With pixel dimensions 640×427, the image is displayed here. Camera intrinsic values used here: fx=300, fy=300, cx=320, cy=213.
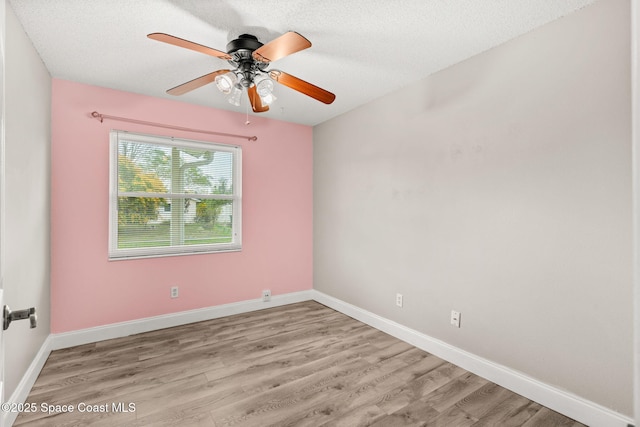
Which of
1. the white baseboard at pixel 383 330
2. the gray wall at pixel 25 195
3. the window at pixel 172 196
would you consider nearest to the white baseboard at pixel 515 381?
the white baseboard at pixel 383 330

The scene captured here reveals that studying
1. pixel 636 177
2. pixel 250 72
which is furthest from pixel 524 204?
pixel 250 72

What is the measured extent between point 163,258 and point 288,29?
2573 millimetres

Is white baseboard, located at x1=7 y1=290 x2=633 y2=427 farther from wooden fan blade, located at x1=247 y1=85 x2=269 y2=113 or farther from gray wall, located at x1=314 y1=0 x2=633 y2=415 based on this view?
wooden fan blade, located at x1=247 y1=85 x2=269 y2=113

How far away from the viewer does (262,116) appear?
3.84 m

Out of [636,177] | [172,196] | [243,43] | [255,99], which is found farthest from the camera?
[172,196]

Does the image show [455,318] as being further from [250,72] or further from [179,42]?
[179,42]

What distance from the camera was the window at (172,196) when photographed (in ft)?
9.98

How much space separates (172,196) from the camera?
129 inches

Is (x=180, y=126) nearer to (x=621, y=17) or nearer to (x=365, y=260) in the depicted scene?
(x=365, y=260)

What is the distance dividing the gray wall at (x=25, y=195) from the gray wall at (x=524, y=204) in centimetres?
287

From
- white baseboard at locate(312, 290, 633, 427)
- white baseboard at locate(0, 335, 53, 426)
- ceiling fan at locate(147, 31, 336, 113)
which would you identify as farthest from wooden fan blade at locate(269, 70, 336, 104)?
white baseboard at locate(0, 335, 53, 426)

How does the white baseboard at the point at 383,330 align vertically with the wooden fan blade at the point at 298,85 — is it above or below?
below

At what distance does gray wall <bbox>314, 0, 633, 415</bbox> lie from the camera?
171cm

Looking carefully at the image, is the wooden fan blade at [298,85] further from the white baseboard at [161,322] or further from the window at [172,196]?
the white baseboard at [161,322]
